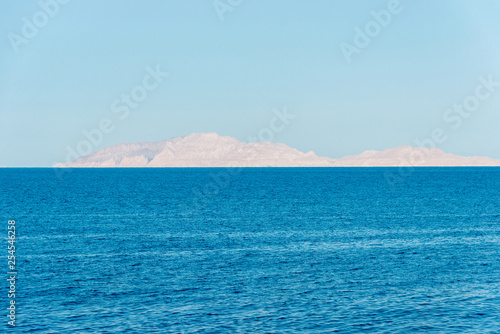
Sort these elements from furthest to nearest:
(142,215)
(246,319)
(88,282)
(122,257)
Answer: (142,215), (122,257), (88,282), (246,319)

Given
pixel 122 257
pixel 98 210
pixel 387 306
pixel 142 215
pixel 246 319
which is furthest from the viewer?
pixel 98 210

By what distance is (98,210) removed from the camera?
344 feet

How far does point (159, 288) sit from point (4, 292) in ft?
39.4

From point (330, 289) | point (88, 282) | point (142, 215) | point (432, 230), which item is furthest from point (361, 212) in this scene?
point (88, 282)

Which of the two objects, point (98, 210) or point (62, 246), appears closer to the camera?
point (62, 246)

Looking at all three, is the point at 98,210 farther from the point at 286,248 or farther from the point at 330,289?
the point at 330,289

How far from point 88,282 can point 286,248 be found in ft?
79.1

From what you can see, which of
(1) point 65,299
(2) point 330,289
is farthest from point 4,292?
(2) point 330,289

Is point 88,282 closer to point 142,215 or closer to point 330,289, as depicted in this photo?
point 330,289

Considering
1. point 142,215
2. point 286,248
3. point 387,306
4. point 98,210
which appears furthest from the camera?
point 98,210

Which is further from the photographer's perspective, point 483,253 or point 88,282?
point 483,253

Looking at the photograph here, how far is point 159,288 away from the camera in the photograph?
147 ft

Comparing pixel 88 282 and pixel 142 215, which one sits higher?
pixel 142 215

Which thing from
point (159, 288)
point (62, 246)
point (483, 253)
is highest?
point (62, 246)
